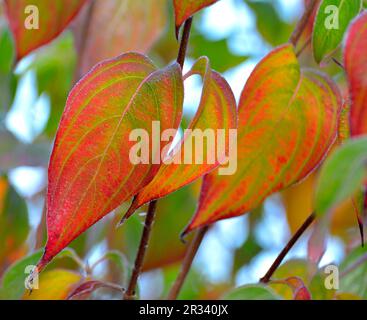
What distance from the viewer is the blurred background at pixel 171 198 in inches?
34.1

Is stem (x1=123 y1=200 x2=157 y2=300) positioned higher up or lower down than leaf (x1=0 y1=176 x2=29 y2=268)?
lower down

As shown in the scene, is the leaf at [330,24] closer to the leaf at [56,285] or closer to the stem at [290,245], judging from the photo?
the stem at [290,245]

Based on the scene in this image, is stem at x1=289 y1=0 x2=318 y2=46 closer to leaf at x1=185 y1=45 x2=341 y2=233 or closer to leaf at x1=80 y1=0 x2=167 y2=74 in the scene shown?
leaf at x1=185 y1=45 x2=341 y2=233

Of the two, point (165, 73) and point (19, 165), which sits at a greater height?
point (19, 165)

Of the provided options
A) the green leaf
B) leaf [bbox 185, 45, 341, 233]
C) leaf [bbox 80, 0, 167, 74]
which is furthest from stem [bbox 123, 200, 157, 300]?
the green leaf

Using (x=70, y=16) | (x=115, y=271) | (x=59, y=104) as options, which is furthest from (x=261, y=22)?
(x=70, y=16)

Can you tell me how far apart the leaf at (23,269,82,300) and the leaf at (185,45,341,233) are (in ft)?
0.52

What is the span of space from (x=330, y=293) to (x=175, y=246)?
494mm

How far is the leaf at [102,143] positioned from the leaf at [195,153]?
0.04 ft

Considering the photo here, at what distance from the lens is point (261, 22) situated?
119 centimetres

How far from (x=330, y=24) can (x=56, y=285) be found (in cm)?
28

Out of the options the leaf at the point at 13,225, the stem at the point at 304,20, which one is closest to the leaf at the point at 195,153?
the stem at the point at 304,20

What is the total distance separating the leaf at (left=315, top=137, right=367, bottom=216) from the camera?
0.98ft
